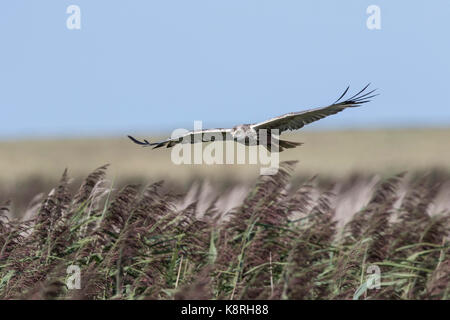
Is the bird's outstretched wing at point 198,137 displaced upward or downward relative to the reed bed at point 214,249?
upward

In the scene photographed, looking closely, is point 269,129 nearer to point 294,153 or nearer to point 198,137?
point 198,137

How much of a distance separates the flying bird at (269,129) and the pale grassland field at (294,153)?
29.0 metres

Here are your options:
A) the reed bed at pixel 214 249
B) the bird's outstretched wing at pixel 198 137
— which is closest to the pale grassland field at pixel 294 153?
the reed bed at pixel 214 249

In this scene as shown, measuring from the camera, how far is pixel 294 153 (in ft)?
155

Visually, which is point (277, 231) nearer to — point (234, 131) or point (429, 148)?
point (234, 131)

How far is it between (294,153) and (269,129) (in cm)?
3871

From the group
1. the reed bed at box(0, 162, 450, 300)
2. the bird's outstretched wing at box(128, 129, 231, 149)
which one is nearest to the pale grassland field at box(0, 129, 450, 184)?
the reed bed at box(0, 162, 450, 300)

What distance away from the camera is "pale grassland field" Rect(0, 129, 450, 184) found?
4306 centimetres

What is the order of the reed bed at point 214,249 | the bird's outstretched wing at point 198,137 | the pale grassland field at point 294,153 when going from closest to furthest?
the reed bed at point 214,249 < the bird's outstretched wing at point 198,137 < the pale grassland field at point 294,153

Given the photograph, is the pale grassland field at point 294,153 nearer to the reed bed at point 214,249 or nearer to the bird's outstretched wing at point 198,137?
the reed bed at point 214,249

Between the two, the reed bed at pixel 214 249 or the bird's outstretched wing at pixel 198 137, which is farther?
the bird's outstretched wing at pixel 198 137

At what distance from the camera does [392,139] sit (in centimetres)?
5566

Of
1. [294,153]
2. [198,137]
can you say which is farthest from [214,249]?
[294,153]

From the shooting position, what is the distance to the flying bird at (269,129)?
8133 millimetres
